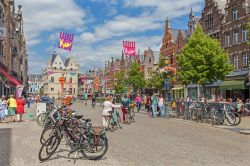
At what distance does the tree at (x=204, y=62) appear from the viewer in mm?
33625

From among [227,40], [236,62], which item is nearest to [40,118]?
[236,62]

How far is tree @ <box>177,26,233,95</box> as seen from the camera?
33.6 metres

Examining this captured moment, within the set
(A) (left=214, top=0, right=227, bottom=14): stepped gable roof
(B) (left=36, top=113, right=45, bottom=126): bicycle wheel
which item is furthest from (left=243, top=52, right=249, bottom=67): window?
(B) (left=36, top=113, right=45, bottom=126): bicycle wheel

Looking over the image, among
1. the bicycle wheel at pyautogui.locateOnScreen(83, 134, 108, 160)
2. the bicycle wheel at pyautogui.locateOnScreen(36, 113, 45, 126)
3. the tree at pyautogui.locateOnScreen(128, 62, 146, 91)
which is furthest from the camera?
the tree at pyautogui.locateOnScreen(128, 62, 146, 91)

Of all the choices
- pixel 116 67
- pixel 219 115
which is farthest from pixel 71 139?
pixel 116 67

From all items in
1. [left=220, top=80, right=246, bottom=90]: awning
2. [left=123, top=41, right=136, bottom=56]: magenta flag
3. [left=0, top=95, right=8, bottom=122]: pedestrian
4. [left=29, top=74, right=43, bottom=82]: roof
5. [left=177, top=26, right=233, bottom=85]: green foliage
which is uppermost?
[left=29, top=74, right=43, bottom=82]: roof

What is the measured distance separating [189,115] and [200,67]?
11.5 m

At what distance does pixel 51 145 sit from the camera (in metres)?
9.19

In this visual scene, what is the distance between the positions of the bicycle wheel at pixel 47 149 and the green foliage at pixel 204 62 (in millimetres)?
25943

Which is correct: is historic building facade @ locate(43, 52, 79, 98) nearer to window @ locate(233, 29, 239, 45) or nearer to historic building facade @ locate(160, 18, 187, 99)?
historic building facade @ locate(160, 18, 187, 99)

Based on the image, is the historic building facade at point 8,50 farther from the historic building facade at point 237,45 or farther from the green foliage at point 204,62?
the historic building facade at point 237,45

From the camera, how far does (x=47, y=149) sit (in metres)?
9.05

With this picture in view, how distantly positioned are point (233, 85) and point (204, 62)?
5.16m

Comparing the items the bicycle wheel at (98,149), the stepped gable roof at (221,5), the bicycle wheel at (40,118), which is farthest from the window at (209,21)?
the bicycle wheel at (98,149)
